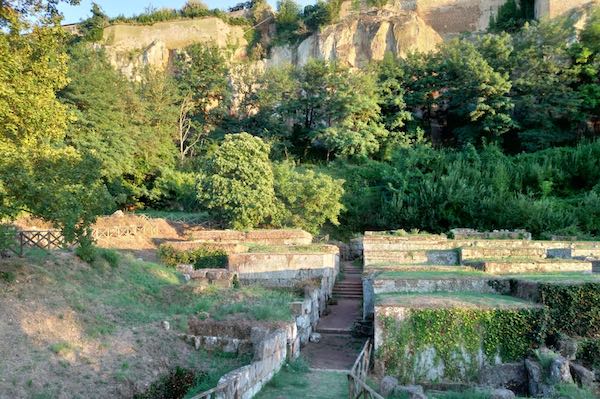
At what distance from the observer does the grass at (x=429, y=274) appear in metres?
12.6

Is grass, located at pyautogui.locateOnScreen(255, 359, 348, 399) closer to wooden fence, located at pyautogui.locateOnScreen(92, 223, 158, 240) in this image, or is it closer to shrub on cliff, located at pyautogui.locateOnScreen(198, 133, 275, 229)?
shrub on cliff, located at pyautogui.locateOnScreen(198, 133, 275, 229)

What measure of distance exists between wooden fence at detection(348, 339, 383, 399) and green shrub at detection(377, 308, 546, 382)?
691 mm

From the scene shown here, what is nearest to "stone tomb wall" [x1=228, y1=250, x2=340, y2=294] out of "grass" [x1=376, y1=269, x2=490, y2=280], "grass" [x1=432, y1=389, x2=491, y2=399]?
"grass" [x1=376, y1=269, x2=490, y2=280]

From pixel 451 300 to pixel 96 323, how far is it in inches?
296

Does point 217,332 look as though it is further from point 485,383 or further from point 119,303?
point 485,383

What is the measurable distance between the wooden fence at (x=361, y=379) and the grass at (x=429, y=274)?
94.4 inches

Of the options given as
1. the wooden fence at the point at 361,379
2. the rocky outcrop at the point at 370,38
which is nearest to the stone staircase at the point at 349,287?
the wooden fence at the point at 361,379

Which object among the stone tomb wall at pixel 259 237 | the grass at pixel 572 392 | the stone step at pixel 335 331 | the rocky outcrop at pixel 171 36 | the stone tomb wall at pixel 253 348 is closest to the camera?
the grass at pixel 572 392

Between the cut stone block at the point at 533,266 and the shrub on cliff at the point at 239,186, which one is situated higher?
the shrub on cliff at the point at 239,186

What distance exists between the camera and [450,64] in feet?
120

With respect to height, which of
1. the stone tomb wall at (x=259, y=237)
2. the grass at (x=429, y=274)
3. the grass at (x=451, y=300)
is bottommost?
the grass at (x=451, y=300)

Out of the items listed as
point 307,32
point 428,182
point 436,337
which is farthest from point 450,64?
point 436,337

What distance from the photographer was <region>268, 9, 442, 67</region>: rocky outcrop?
4888 cm

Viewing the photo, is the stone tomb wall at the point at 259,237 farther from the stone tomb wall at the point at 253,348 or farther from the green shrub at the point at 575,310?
the green shrub at the point at 575,310
